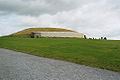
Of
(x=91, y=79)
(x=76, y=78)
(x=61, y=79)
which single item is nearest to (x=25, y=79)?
(x=61, y=79)

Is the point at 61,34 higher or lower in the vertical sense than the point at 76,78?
higher

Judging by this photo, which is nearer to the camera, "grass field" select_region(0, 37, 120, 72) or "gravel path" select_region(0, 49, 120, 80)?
"gravel path" select_region(0, 49, 120, 80)

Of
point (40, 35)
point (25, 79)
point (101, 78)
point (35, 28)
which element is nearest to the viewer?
point (25, 79)

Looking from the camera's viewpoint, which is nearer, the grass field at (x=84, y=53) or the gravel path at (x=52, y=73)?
the gravel path at (x=52, y=73)

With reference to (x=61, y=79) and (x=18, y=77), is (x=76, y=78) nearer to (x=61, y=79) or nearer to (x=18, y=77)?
(x=61, y=79)

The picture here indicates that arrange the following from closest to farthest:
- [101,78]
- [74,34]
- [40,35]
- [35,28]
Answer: [101,78] → [40,35] → [74,34] → [35,28]

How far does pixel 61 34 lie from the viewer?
1799 inches

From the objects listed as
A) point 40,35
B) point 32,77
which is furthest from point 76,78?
point 40,35

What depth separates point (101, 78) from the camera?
688 cm

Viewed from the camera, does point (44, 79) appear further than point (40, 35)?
No

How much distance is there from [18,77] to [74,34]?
41.3 m

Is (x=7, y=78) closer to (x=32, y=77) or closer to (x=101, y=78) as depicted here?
(x=32, y=77)

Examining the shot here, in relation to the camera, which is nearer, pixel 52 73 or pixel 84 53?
pixel 52 73

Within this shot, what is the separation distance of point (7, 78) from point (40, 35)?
122 ft
